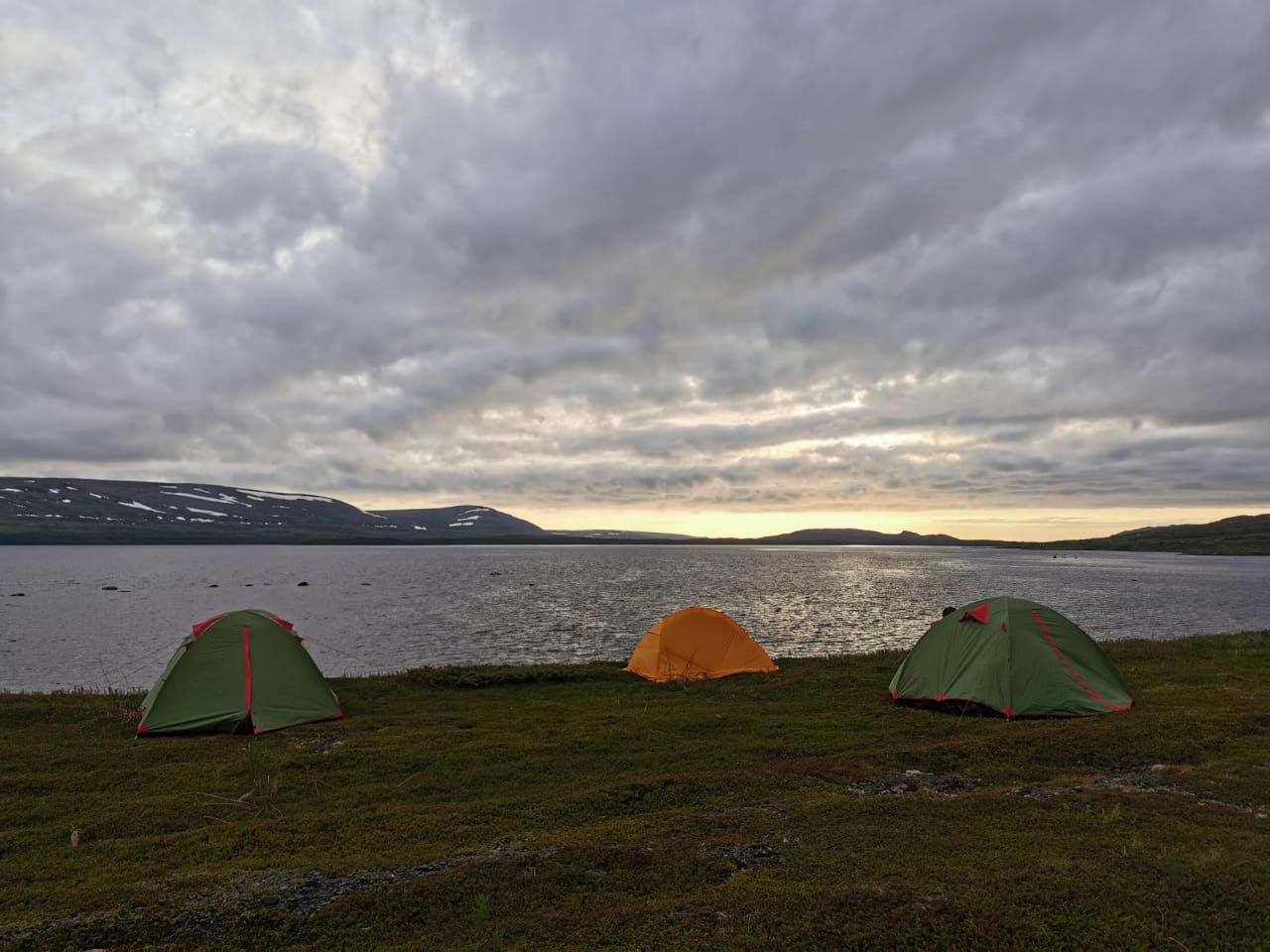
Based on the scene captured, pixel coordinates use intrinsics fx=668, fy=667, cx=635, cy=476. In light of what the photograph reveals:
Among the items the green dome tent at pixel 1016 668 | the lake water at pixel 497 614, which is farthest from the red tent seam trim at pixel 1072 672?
the lake water at pixel 497 614

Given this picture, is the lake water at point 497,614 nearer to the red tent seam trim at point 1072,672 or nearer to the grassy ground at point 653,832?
the grassy ground at point 653,832

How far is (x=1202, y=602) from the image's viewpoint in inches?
2616

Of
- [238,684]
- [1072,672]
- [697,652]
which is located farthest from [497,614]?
[1072,672]

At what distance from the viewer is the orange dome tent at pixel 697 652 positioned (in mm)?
23953

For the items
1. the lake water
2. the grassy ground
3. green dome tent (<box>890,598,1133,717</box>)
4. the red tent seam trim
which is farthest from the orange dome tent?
the lake water

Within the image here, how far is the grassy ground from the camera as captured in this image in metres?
6.80

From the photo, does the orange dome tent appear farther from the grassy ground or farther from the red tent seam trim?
the red tent seam trim

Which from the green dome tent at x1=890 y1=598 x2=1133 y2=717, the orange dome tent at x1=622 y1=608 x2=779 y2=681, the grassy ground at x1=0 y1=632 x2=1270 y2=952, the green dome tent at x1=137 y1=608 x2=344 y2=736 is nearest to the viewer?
the grassy ground at x1=0 y1=632 x2=1270 y2=952

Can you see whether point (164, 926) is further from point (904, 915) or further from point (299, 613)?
point (299, 613)

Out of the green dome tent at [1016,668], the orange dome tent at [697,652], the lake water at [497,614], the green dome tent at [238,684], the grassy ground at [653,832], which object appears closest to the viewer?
the grassy ground at [653,832]

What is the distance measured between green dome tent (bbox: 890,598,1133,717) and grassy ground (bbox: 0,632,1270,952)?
83 centimetres

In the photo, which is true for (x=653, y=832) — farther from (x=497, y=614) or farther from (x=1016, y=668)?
(x=497, y=614)

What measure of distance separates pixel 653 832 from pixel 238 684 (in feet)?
42.4

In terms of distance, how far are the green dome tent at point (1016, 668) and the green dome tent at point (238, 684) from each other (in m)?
16.2
